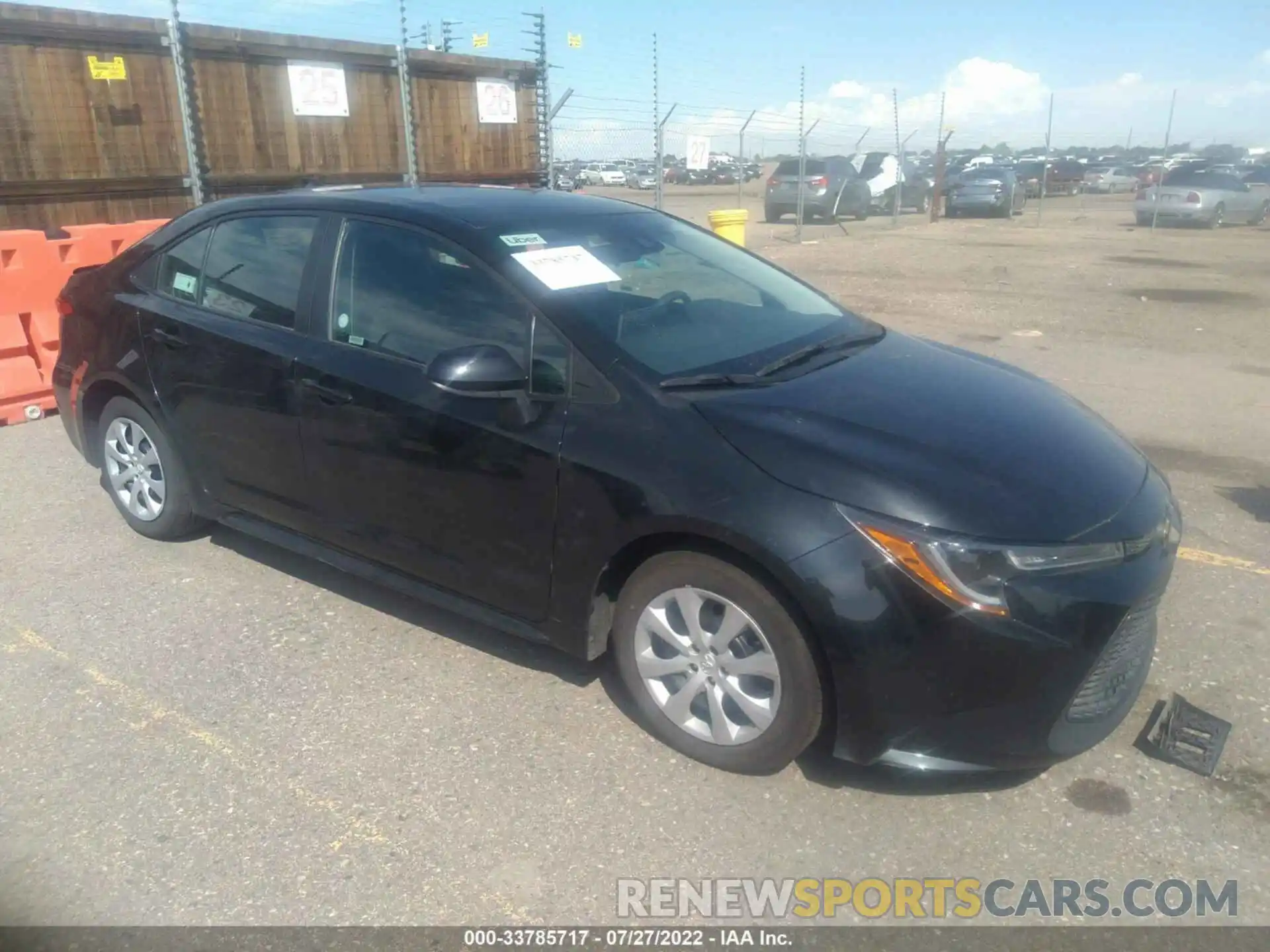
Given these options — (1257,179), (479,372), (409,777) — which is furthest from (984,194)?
(409,777)

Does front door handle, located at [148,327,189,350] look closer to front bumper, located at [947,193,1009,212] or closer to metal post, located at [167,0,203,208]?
metal post, located at [167,0,203,208]

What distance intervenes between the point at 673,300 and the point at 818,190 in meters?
23.1

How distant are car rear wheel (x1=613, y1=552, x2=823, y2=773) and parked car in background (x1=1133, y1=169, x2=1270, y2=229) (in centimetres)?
2301

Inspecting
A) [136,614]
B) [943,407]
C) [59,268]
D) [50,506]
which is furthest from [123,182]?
[943,407]

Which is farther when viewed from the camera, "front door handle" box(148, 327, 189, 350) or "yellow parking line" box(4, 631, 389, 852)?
"front door handle" box(148, 327, 189, 350)

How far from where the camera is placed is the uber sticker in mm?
3473

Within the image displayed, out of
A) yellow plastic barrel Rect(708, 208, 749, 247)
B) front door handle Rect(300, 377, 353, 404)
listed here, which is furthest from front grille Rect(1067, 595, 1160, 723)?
yellow plastic barrel Rect(708, 208, 749, 247)

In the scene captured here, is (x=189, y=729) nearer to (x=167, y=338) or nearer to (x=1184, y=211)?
(x=167, y=338)

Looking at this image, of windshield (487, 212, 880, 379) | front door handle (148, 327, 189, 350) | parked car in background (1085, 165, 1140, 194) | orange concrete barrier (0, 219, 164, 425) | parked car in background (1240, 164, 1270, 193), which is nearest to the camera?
windshield (487, 212, 880, 379)

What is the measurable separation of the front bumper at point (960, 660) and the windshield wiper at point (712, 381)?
729 millimetres

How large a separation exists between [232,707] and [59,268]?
4.98 meters

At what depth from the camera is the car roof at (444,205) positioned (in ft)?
11.9

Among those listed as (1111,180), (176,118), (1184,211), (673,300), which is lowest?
(1111,180)

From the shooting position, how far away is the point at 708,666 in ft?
9.84
